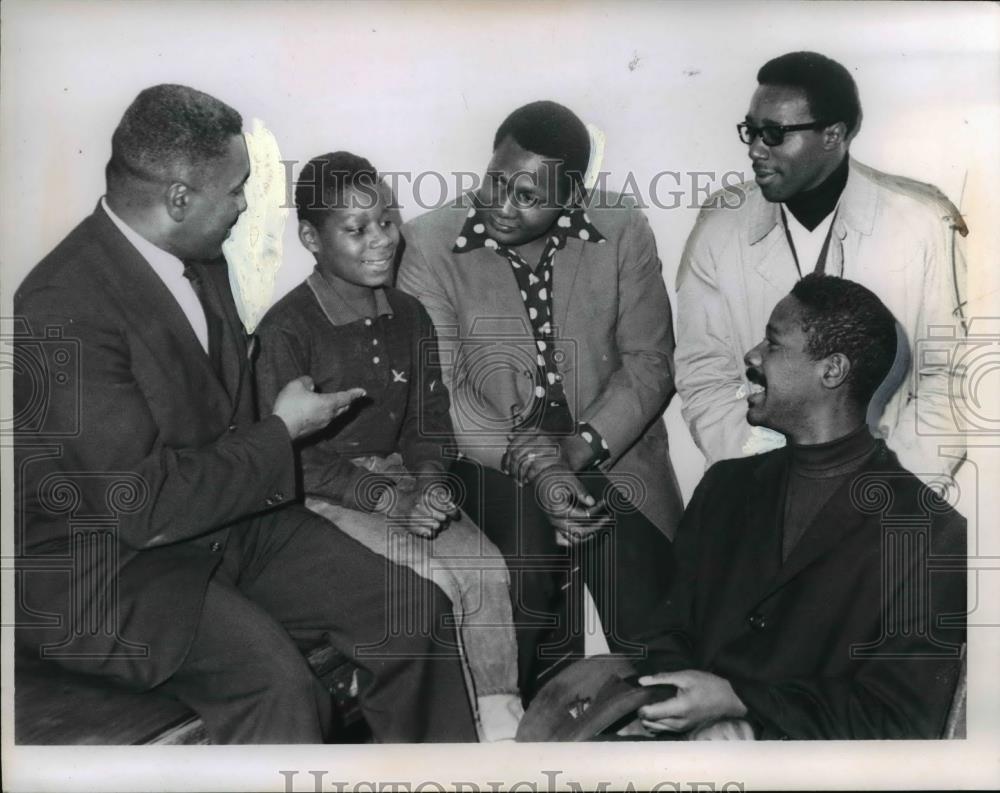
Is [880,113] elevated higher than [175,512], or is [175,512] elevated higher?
[880,113]

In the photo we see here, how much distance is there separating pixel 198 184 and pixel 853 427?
2012mm

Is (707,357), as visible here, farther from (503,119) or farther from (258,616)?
(258,616)

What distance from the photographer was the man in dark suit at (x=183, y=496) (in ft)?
12.3

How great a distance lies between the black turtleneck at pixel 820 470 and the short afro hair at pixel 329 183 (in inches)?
57.6

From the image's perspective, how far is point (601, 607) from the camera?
3.94 m

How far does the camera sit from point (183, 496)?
12.3 ft

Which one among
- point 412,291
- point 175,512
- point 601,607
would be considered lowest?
point 601,607

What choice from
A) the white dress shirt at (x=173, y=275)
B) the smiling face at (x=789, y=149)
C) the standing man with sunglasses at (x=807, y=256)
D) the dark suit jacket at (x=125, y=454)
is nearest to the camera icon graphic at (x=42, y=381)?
the dark suit jacket at (x=125, y=454)

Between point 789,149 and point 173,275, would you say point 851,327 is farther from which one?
point 173,275

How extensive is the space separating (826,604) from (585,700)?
753mm

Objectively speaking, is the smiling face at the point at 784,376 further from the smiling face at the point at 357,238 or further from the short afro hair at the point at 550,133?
the smiling face at the point at 357,238

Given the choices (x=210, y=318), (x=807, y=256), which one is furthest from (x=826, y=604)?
(x=210, y=318)

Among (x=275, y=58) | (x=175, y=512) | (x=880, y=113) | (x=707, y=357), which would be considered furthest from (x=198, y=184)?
(x=880, y=113)

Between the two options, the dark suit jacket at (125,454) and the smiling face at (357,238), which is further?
the smiling face at (357,238)
